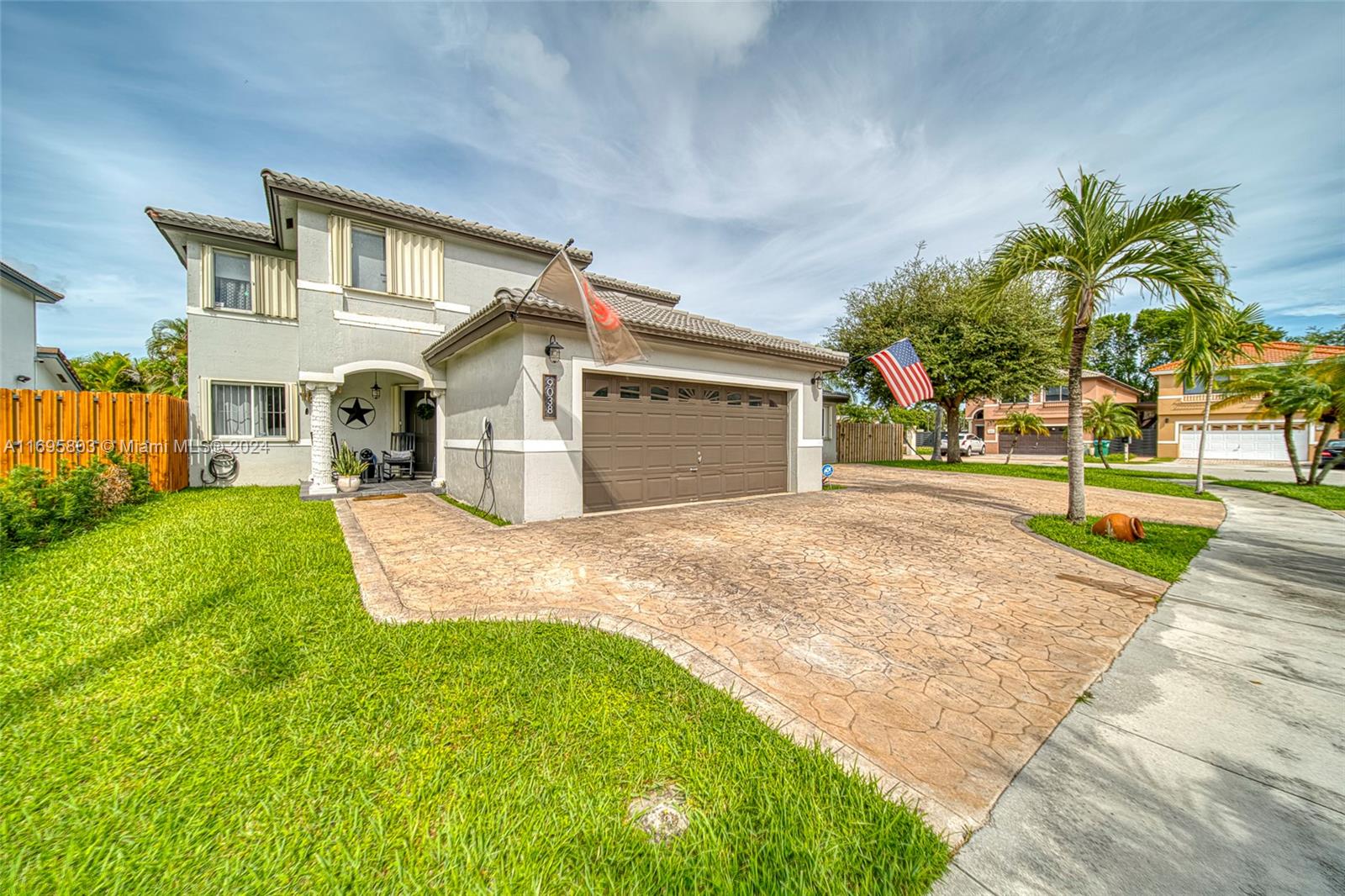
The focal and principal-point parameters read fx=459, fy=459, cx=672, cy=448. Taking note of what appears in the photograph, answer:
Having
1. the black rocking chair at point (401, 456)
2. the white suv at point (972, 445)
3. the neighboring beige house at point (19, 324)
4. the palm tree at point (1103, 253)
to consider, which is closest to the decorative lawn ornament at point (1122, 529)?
the palm tree at point (1103, 253)

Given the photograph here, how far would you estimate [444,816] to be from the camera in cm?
180

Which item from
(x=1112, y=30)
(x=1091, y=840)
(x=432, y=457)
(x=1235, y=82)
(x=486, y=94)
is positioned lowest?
(x=1091, y=840)

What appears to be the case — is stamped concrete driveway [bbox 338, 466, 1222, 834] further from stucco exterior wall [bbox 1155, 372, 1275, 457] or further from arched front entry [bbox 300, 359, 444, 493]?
stucco exterior wall [bbox 1155, 372, 1275, 457]

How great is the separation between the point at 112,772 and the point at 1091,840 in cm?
407

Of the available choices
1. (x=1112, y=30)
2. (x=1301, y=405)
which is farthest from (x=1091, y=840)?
(x=1301, y=405)

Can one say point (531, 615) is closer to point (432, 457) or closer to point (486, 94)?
point (486, 94)

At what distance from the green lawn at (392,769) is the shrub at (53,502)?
3141 millimetres

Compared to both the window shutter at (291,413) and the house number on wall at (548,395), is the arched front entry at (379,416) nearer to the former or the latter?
the window shutter at (291,413)

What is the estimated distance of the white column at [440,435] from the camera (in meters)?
11.0

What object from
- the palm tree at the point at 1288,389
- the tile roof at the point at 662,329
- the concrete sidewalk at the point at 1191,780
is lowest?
the concrete sidewalk at the point at 1191,780

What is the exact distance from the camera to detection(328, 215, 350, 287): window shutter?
9.88 m

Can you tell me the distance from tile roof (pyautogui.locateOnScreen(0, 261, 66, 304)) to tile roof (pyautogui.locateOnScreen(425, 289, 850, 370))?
37.1 ft

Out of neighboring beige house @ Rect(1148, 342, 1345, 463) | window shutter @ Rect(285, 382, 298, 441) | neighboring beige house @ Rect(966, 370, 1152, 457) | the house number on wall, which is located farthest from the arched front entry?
neighboring beige house @ Rect(966, 370, 1152, 457)

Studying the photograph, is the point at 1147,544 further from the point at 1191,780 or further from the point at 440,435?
the point at 440,435
